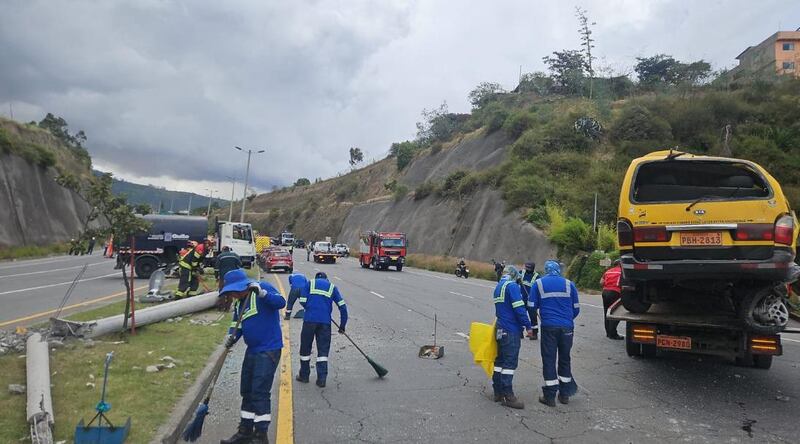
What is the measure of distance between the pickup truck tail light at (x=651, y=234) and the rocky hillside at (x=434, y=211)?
1024 inches

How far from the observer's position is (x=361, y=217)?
249 ft

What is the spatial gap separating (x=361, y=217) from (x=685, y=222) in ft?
228

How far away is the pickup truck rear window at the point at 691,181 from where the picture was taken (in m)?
7.39

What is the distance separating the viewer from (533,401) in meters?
6.55

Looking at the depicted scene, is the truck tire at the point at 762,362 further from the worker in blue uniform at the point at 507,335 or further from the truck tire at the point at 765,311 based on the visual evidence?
the worker in blue uniform at the point at 507,335

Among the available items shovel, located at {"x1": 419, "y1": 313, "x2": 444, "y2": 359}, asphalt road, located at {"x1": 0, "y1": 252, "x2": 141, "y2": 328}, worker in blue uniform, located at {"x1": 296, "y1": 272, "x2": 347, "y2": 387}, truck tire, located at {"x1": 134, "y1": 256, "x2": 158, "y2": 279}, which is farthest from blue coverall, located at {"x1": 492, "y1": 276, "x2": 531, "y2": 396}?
truck tire, located at {"x1": 134, "y1": 256, "x2": 158, "y2": 279}

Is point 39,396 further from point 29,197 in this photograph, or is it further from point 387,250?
point 29,197

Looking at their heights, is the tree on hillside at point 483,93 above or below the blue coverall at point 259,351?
above

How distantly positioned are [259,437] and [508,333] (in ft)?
10.1

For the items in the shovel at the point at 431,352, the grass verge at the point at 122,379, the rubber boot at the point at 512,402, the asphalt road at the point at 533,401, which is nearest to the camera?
the grass verge at the point at 122,379

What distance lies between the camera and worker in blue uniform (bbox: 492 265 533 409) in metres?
6.36

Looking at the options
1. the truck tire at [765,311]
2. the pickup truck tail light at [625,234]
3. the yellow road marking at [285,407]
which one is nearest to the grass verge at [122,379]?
the yellow road marking at [285,407]

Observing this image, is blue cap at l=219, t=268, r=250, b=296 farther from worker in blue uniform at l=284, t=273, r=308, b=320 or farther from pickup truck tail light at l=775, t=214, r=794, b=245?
pickup truck tail light at l=775, t=214, r=794, b=245

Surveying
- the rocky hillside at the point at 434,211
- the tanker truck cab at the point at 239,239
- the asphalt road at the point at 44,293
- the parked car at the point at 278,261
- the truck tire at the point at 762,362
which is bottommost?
the asphalt road at the point at 44,293
